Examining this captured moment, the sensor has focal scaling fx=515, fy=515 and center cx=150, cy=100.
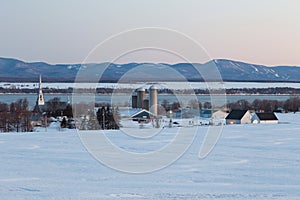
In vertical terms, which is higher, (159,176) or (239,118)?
(239,118)

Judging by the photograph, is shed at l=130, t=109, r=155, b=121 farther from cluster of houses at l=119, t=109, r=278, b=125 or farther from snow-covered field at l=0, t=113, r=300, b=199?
snow-covered field at l=0, t=113, r=300, b=199

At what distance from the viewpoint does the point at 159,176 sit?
798cm

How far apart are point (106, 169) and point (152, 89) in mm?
27885

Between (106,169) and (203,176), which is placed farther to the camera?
(106,169)

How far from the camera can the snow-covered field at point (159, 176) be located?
653 cm

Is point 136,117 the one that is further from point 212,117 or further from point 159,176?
point 159,176

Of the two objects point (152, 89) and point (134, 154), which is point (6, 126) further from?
point (134, 154)

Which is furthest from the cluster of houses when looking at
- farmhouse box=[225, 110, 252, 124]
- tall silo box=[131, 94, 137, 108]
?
tall silo box=[131, 94, 137, 108]

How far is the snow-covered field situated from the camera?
653 cm

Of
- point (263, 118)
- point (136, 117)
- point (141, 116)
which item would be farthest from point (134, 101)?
point (263, 118)

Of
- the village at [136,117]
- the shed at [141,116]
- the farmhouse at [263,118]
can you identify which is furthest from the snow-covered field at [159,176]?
the farmhouse at [263,118]

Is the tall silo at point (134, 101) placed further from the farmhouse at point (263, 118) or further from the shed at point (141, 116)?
the farmhouse at point (263, 118)

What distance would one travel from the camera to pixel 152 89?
1436 inches

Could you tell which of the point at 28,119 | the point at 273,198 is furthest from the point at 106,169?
the point at 28,119
